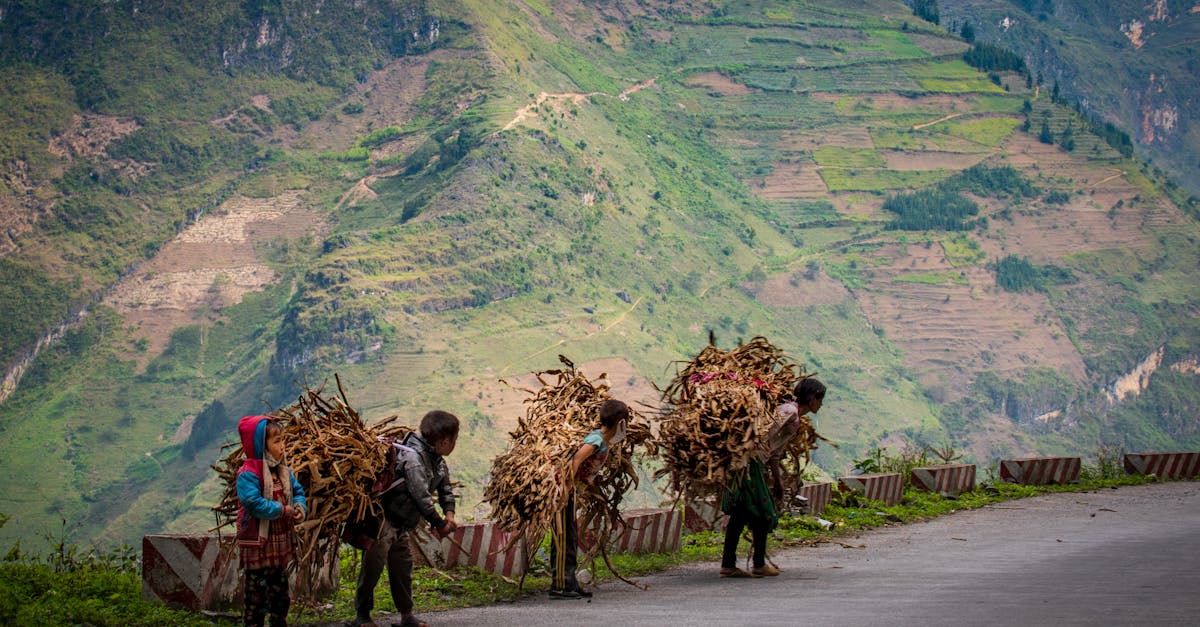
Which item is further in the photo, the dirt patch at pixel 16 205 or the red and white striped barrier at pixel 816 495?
the dirt patch at pixel 16 205

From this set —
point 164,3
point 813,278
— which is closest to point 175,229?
point 164,3

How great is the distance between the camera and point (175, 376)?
148 m

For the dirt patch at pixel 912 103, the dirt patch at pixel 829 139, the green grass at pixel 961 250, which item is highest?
the dirt patch at pixel 912 103

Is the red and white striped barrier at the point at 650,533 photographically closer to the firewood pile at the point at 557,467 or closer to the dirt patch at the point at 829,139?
the firewood pile at the point at 557,467

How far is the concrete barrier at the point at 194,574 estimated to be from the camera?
36.8 feet

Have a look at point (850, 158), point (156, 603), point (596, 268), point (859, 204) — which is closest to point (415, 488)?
point (156, 603)

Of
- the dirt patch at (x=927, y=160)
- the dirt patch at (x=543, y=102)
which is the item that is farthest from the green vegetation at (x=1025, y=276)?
the dirt patch at (x=543, y=102)

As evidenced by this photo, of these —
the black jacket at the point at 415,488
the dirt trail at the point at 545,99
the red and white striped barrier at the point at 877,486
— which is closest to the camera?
the black jacket at the point at 415,488

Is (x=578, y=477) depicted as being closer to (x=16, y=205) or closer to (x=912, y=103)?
(x=16, y=205)

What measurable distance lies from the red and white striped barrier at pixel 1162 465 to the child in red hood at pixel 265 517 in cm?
2050

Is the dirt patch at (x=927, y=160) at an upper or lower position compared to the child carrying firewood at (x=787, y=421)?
upper

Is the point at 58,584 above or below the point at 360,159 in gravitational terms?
below

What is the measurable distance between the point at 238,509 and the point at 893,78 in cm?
19537

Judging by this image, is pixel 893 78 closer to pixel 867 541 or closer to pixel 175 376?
pixel 175 376
